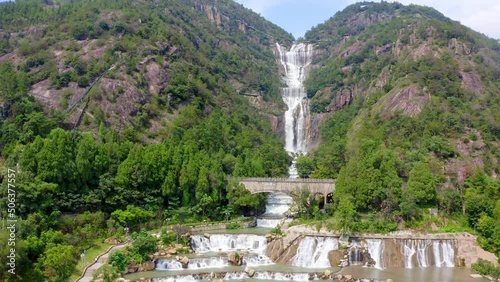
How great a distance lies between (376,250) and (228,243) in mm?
15448

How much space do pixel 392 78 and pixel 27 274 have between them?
274 ft

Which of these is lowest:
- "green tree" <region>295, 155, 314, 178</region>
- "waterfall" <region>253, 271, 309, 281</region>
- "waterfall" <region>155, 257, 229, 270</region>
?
"waterfall" <region>253, 271, 309, 281</region>

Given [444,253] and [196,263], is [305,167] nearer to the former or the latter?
[444,253]

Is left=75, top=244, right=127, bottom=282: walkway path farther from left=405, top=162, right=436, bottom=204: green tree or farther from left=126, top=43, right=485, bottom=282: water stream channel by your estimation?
left=405, top=162, right=436, bottom=204: green tree

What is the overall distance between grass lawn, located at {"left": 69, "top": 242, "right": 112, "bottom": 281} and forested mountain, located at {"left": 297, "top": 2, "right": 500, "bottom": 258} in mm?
26324

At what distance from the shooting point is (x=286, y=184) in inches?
2450

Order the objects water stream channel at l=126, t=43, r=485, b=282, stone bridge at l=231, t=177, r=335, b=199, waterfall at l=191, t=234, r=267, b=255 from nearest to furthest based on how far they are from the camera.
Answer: water stream channel at l=126, t=43, r=485, b=282, waterfall at l=191, t=234, r=267, b=255, stone bridge at l=231, t=177, r=335, b=199

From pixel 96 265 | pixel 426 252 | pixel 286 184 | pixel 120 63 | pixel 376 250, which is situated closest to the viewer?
pixel 96 265

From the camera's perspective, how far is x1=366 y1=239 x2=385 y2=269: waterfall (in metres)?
46.5

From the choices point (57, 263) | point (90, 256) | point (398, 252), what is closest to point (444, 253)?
point (398, 252)

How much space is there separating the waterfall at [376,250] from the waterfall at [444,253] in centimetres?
540

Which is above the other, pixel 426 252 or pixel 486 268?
pixel 426 252

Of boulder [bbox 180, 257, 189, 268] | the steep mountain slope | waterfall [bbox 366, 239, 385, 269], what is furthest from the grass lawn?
the steep mountain slope

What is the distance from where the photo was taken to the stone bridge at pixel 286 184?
61.6 metres
